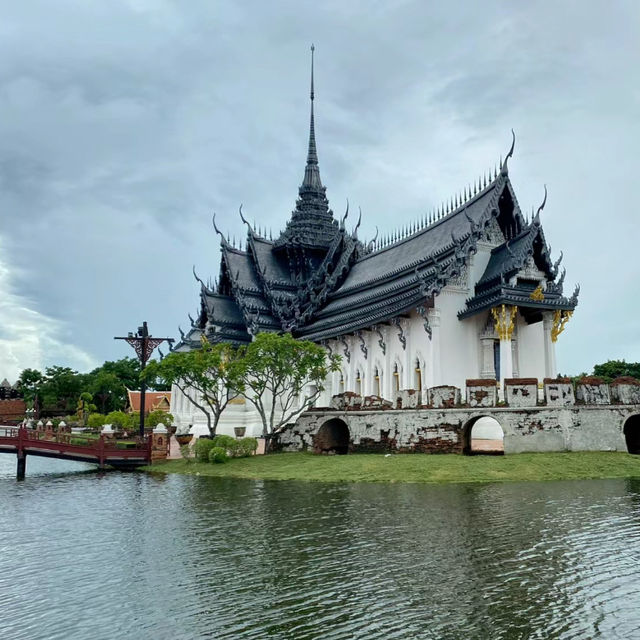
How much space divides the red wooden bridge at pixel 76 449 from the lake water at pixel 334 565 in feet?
25.8

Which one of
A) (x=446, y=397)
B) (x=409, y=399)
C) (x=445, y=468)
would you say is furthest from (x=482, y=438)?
(x=445, y=468)

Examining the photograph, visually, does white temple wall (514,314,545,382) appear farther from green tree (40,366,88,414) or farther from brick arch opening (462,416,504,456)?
A: green tree (40,366,88,414)

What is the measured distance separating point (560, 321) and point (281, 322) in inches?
613

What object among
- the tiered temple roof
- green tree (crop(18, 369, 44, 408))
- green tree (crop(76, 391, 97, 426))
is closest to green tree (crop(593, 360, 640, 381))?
the tiered temple roof

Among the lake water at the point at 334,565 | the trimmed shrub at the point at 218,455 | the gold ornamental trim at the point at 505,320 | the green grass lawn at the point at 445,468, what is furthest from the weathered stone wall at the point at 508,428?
the gold ornamental trim at the point at 505,320

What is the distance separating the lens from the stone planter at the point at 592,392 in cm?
2005

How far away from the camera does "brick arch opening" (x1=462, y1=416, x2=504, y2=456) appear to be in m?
20.9

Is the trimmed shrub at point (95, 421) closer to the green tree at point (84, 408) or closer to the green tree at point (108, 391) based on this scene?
the green tree at point (84, 408)

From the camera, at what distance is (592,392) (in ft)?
65.9

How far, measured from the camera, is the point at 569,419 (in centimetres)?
1975

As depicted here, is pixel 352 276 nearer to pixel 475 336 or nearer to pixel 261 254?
pixel 261 254

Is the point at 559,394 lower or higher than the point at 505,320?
lower

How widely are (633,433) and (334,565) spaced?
16.0 m

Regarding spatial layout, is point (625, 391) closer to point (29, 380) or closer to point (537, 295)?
point (537, 295)
